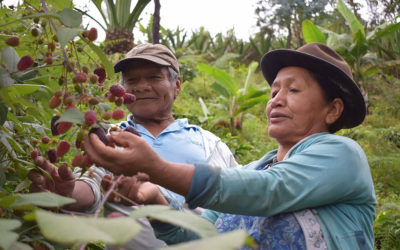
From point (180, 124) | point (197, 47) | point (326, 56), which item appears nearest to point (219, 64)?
point (197, 47)

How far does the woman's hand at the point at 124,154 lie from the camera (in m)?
0.75

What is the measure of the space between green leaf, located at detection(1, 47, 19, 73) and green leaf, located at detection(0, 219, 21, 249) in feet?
1.24

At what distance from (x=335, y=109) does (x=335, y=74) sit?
0.11 m

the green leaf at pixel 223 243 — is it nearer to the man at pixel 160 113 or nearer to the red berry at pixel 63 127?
the red berry at pixel 63 127

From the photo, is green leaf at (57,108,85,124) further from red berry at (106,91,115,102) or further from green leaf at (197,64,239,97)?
green leaf at (197,64,239,97)

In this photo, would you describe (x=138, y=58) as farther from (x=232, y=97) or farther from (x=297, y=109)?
(x=232, y=97)

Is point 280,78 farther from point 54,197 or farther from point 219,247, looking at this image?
point 219,247

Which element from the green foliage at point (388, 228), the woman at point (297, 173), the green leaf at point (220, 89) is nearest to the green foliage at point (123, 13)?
the green leaf at point (220, 89)

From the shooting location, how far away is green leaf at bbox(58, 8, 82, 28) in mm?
705

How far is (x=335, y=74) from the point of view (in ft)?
4.49

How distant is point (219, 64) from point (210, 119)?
4773 mm

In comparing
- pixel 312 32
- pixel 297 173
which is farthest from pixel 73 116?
pixel 312 32

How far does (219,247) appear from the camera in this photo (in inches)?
12.1

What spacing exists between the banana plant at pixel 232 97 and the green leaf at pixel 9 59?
4933 mm
